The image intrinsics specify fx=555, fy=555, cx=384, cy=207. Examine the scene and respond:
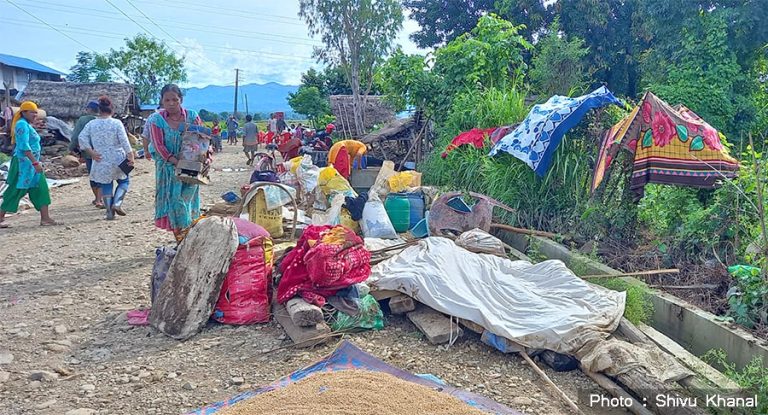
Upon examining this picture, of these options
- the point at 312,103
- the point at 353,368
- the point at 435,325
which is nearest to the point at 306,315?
the point at 353,368

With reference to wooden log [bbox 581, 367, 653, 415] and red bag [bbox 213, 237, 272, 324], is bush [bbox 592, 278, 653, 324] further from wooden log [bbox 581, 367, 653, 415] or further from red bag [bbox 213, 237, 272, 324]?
red bag [bbox 213, 237, 272, 324]

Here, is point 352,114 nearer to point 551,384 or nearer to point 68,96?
point 68,96

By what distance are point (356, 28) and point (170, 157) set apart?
16.8 metres

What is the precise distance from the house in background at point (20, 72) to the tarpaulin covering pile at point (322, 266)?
1008 inches

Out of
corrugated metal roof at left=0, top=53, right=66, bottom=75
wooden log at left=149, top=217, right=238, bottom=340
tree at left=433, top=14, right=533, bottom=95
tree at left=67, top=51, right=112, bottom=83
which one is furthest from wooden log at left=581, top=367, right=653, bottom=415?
tree at left=67, top=51, right=112, bottom=83

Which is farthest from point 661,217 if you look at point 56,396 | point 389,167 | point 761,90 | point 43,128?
point 43,128

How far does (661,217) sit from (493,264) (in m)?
1.83

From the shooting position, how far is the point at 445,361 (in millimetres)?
3391

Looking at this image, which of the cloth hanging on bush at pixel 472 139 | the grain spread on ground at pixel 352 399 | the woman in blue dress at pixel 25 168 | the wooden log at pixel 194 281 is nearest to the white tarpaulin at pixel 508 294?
the grain spread on ground at pixel 352 399

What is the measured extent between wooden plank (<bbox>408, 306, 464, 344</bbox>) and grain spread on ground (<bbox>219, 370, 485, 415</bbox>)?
766 mm

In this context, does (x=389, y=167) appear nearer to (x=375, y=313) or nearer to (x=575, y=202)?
(x=575, y=202)

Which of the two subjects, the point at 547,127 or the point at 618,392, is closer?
the point at 618,392

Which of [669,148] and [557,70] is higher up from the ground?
[557,70]

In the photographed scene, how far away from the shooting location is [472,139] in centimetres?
771
